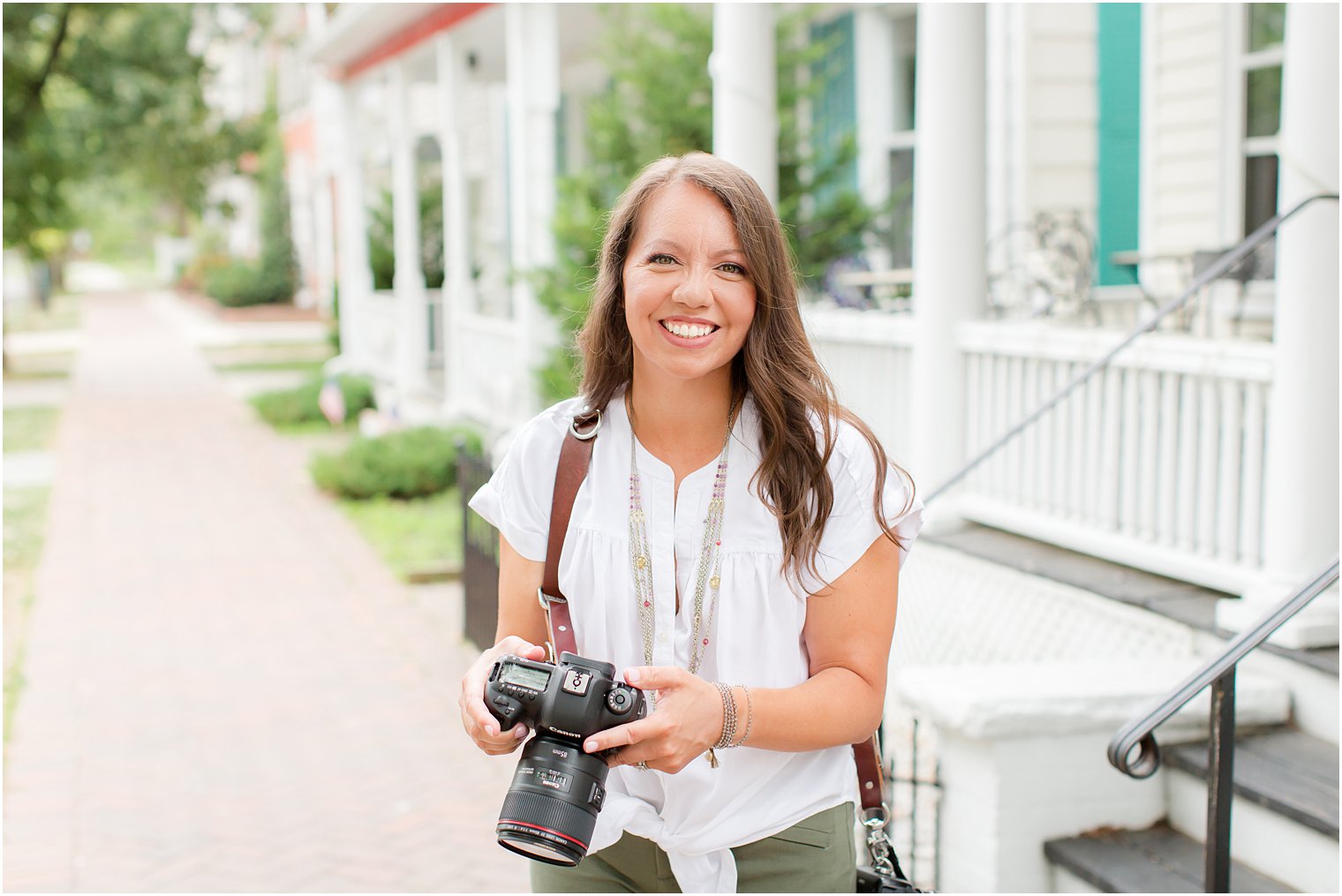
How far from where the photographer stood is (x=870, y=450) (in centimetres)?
205

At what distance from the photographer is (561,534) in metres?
2.06

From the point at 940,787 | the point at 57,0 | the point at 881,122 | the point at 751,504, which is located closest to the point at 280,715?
the point at 940,787


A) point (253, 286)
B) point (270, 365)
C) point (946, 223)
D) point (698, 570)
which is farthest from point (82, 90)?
point (698, 570)

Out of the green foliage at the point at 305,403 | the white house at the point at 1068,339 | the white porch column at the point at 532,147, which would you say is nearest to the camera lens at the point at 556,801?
the white house at the point at 1068,339

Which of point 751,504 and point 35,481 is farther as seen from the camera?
point 35,481

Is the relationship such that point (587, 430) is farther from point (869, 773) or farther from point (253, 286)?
point (253, 286)

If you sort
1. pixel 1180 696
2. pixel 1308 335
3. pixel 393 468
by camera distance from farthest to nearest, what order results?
1. pixel 393 468
2. pixel 1308 335
3. pixel 1180 696

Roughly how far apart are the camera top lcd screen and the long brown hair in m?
0.40

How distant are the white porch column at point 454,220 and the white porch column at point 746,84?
655 centimetres

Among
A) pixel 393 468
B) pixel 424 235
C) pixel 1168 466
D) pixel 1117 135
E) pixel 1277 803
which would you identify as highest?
pixel 1117 135

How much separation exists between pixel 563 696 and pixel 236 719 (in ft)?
15.1

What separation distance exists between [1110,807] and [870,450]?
2307 mm

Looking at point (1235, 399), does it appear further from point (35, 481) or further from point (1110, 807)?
point (35, 481)

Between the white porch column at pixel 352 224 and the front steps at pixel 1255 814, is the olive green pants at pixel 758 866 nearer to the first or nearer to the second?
the front steps at pixel 1255 814
